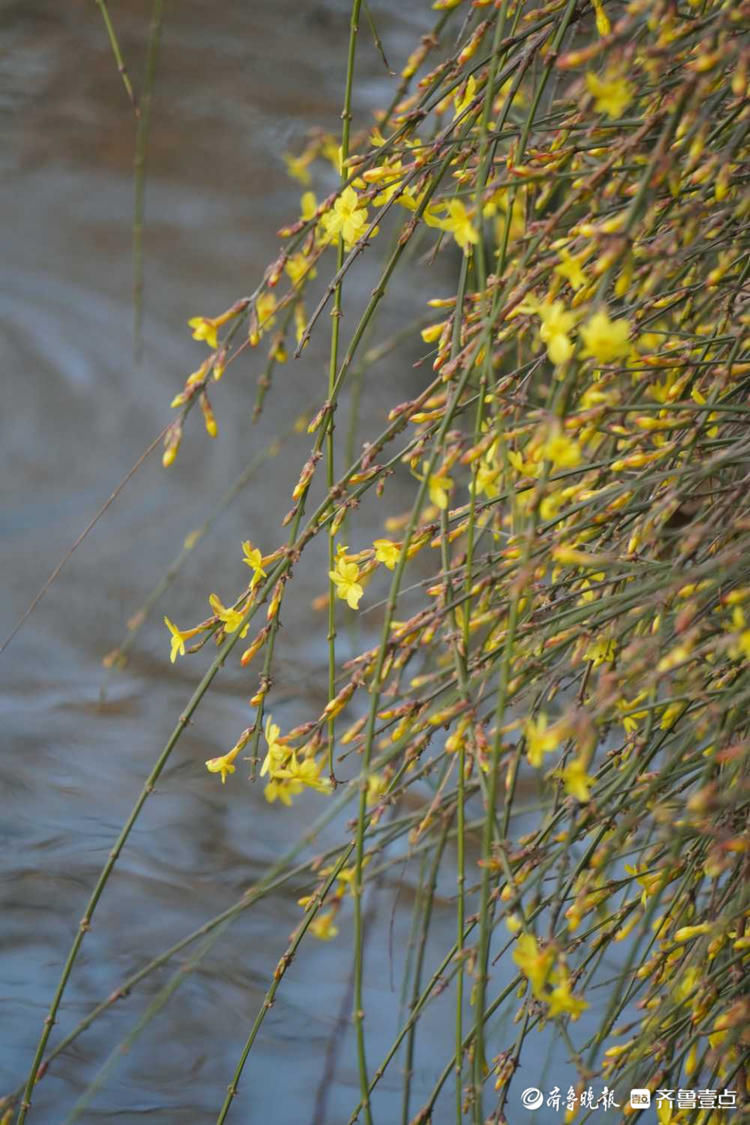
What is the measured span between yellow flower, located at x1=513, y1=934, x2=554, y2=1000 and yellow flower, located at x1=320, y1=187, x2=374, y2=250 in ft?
1.65

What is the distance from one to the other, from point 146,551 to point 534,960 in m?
1.90

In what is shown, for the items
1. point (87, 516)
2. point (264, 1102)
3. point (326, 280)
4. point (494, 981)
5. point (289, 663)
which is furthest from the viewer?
point (326, 280)

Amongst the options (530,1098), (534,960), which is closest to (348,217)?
(534,960)

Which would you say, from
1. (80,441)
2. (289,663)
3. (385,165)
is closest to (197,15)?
(80,441)

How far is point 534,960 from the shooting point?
0.65 metres

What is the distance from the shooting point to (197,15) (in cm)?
321

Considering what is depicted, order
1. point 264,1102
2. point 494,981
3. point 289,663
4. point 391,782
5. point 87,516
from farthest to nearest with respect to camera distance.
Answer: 1. point 87,516
2. point 289,663
3. point 494,981
4. point 264,1102
5. point 391,782

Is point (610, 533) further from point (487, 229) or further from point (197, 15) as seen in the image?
point (197, 15)

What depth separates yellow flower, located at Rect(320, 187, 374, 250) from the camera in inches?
32.8

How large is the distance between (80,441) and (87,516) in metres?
0.22

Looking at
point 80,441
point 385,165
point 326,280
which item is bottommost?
point 385,165

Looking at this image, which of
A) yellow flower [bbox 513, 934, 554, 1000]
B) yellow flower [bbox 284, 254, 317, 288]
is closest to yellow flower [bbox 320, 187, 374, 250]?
yellow flower [bbox 284, 254, 317, 288]

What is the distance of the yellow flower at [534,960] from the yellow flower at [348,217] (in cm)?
50
